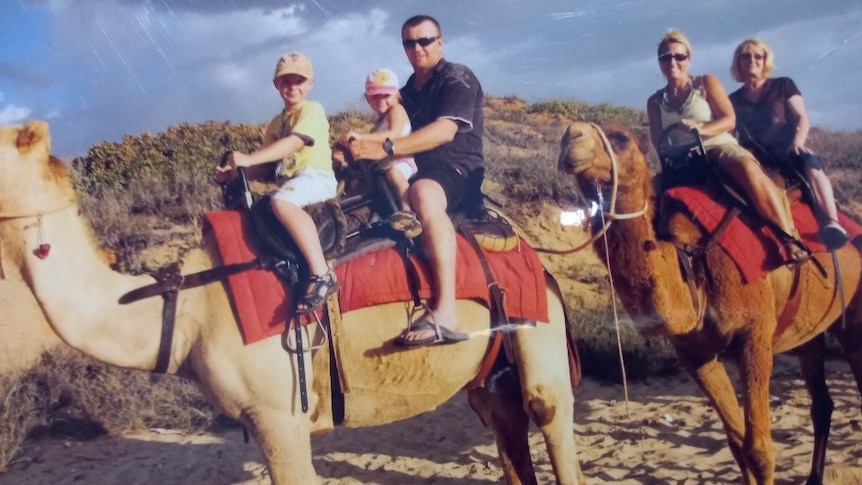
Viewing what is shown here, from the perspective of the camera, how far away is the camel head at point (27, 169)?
121 inches

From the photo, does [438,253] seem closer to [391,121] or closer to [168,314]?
[391,121]

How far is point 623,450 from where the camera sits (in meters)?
5.55

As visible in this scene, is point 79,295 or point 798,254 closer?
point 79,295

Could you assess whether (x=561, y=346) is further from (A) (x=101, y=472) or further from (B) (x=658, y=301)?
(A) (x=101, y=472)

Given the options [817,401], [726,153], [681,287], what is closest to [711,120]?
[726,153]

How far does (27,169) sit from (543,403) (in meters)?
2.63

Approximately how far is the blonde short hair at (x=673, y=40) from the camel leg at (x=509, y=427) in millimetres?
2046

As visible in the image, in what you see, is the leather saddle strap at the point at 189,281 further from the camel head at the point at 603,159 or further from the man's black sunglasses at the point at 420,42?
the camel head at the point at 603,159

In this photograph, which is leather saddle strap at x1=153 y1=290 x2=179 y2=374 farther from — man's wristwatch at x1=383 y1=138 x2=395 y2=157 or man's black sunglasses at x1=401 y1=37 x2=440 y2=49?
man's black sunglasses at x1=401 y1=37 x2=440 y2=49

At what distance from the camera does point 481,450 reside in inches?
237

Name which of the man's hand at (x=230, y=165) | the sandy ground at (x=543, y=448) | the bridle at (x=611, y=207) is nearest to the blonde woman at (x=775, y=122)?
the bridle at (x=611, y=207)

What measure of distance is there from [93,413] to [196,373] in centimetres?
385

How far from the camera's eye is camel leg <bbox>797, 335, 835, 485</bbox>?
4.74 metres

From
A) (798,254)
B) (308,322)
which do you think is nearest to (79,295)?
(308,322)
